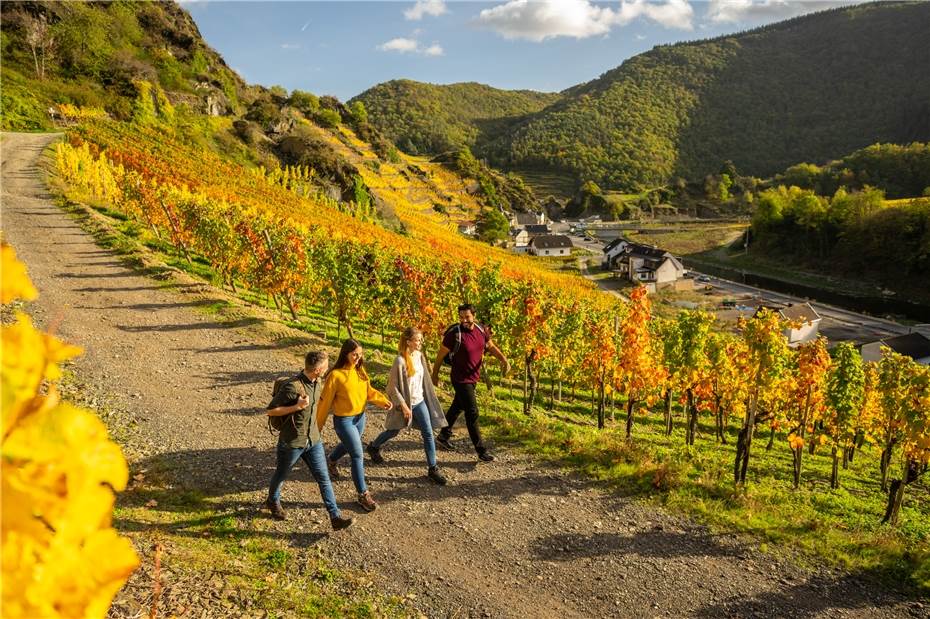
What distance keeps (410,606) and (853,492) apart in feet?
53.8

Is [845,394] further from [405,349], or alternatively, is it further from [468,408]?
[405,349]

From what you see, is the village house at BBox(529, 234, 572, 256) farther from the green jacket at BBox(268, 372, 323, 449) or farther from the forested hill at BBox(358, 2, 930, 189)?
the forested hill at BBox(358, 2, 930, 189)

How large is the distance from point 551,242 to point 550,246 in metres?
1.02

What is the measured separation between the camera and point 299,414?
619 centimetres

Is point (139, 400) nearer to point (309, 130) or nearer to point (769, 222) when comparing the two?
point (309, 130)

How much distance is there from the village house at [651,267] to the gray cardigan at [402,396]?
197 ft

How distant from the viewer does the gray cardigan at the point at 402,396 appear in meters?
7.33

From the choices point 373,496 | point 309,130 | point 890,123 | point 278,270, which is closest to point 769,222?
point 309,130

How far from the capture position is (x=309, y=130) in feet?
249

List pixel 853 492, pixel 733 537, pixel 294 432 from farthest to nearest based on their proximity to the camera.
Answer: pixel 853 492 < pixel 733 537 < pixel 294 432

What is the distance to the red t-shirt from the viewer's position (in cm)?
797

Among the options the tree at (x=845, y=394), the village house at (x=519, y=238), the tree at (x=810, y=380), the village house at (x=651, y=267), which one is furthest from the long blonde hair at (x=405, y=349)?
the village house at (x=519, y=238)

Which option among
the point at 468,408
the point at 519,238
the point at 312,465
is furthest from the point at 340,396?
the point at 519,238

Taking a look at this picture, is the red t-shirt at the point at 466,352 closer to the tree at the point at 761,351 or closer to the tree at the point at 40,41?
the tree at the point at 761,351
